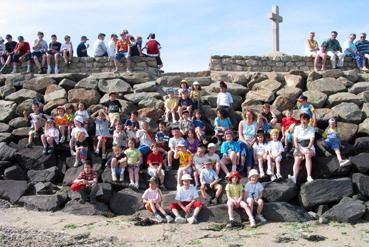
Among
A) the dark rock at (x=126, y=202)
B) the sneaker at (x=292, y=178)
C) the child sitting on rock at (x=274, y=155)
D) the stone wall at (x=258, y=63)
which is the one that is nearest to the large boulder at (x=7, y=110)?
the dark rock at (x=126, y=202)

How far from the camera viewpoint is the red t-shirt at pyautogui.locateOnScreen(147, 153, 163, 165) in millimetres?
12250

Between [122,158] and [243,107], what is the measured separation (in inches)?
180

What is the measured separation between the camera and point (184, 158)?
39.5 ft

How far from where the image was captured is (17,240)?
9914 millimetres

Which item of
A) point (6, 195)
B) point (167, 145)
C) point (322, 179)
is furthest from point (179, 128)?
point (6, 195)

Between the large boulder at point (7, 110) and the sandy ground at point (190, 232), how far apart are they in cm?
500

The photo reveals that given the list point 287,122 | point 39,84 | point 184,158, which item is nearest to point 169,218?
point 184,158

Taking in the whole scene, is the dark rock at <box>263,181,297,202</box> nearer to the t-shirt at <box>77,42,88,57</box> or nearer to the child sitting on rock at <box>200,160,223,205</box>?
the child sitting on rock at <box>200,160,223,205</box>

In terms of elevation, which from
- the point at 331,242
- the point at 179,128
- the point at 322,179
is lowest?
the point at 331,242

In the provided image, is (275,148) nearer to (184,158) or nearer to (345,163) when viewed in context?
(345,163)

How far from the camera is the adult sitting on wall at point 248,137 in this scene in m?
12.2

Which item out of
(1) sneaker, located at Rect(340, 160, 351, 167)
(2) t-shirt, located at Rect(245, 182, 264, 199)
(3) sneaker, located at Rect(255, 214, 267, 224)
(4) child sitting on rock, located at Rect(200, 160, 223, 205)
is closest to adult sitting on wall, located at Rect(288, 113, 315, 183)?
(1) sneaker, located at Rect(340, 160, 351, 167)

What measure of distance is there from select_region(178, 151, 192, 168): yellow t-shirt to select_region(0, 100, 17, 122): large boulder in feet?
21.3

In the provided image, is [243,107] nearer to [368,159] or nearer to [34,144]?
[368,159]
